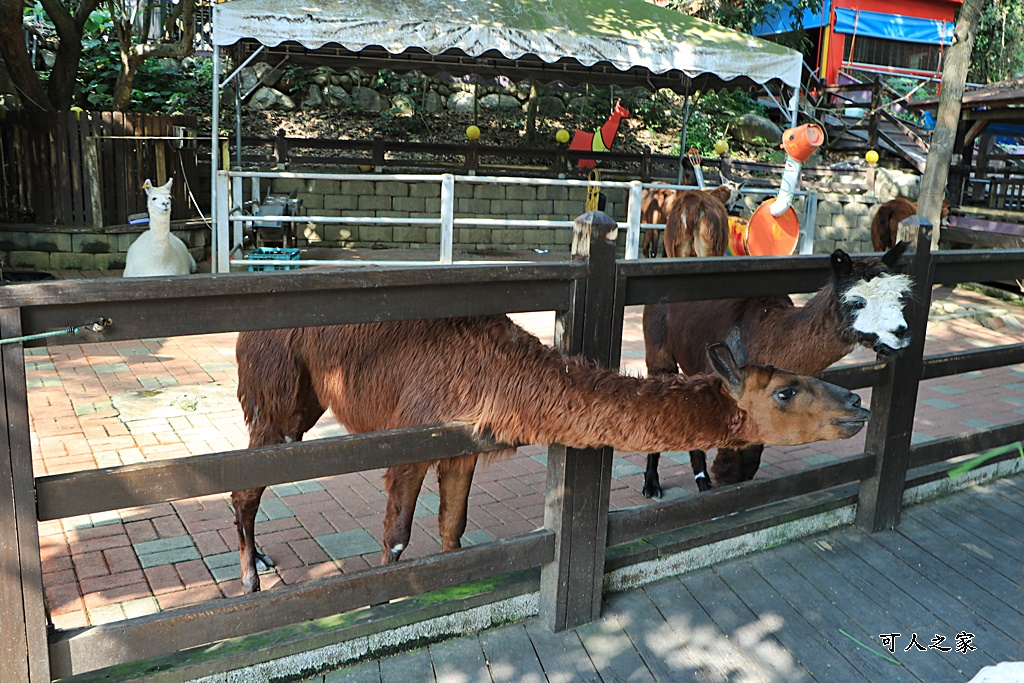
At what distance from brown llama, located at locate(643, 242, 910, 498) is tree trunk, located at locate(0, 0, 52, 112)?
31.2 ft

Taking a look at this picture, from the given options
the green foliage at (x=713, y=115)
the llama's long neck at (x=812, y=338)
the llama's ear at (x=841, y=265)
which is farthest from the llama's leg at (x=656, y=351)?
the green foliage at (x=713, y=115)

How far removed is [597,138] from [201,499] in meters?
13.1

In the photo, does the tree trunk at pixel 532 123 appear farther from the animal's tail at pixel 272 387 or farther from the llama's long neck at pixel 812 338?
the animal's tail at pixel 272 387

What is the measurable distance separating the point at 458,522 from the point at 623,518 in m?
0.61

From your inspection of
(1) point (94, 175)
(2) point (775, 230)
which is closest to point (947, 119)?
(2) point (775, 230)

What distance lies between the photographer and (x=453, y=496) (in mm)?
3037

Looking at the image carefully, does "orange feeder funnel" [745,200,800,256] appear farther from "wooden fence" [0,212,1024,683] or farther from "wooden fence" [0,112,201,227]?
"wooden fence" [0,112,201,227]

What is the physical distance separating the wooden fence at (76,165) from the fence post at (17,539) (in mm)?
9292

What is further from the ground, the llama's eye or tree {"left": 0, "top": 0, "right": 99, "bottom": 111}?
tree {"left": 0, "top": 0, "right": 99, "bottom": 111}

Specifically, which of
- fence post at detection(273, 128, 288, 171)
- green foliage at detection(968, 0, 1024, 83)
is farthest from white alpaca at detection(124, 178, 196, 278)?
green foliage at detection(968, 0, 1024, 83)

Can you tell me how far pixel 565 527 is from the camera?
298 cm

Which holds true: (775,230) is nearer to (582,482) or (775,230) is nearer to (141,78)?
(582,482)

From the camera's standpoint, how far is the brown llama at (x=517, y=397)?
2643 millimetres

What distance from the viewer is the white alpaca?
8.62 meters
